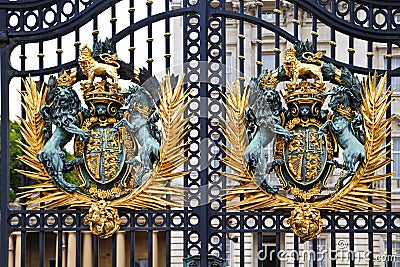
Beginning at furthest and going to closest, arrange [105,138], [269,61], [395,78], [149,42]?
A: [395,78]
[269,61]
[149,42]
[105,138]

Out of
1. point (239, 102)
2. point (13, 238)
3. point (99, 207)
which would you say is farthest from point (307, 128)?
point (13, 238)

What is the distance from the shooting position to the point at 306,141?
31.4 feet

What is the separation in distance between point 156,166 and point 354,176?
73.5 inches

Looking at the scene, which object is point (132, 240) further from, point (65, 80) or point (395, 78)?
point (395, 78)

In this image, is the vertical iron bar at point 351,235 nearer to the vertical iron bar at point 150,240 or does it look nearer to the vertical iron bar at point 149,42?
the vertical iron bar at point 150,240

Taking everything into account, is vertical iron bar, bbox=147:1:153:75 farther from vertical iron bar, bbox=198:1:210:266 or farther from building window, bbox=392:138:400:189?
building window, bbox=392:138:400:189

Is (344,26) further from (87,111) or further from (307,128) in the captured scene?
(87,111)

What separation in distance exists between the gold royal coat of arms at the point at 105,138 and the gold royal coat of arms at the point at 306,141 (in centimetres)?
60

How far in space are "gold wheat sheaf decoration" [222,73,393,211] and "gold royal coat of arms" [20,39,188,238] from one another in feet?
1.58

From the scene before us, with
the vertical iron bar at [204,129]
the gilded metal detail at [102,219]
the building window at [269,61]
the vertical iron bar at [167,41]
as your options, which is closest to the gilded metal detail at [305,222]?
the vertical iron bar at [204,129]

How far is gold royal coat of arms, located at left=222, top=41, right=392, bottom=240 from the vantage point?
951 cm

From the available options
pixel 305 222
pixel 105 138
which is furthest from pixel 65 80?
pixel 305 222

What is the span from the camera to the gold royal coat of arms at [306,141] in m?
9.51

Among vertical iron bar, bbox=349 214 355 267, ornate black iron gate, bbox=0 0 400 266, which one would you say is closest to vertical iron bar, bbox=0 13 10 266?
ornate black iron gate, bbox=0 0 400 266
